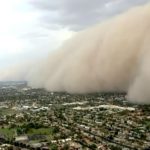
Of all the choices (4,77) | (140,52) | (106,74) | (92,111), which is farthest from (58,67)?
(4,77)

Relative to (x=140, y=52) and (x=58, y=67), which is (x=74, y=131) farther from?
(x=58, y=67)

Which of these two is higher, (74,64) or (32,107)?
(74,64)

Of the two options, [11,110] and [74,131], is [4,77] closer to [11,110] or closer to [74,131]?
[11,110]

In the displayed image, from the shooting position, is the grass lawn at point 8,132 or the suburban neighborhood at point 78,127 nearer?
the suburban neighborhood at point 78,127

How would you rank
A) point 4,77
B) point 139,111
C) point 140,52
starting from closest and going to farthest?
point 139,111 → point 140,52 → point 4,77

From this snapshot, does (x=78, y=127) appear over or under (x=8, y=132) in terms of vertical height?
over

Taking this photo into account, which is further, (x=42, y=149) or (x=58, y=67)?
(x=58, y=67)

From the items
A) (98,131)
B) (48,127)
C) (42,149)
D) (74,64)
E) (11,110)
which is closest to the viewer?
(42,149)

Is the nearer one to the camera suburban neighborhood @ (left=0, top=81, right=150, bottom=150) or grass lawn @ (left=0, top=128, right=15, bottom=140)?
suburban neighborhood @ (left=0, top=81, right=150, bottom=150)

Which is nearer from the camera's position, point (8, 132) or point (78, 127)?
point (8, 132)
